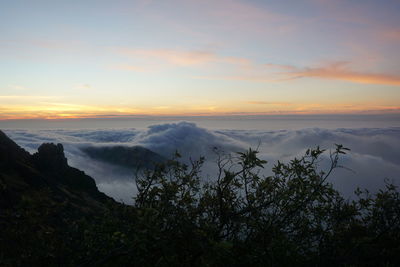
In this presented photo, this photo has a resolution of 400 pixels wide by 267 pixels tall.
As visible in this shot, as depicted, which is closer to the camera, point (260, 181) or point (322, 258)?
point (322, 258)

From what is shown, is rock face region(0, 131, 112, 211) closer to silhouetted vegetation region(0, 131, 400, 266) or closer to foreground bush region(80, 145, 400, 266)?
silhouetted vegetation region(0, 131, 400, 266)

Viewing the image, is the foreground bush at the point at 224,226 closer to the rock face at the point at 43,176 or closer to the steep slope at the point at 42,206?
the steep slope at the point at 42,206

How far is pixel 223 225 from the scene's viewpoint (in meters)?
5.80

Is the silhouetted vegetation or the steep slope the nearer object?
the silhouetted vegetation

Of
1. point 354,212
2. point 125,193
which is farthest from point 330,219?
point 125,193

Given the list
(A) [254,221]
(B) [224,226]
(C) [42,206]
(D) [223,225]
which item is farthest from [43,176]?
(A) [254,221]

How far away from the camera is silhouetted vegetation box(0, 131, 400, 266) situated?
5094mm

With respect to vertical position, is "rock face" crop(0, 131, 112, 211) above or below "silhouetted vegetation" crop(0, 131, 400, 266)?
below

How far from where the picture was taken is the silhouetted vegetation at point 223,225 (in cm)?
509

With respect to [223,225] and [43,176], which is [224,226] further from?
[43,176]

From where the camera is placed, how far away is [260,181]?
6852mm

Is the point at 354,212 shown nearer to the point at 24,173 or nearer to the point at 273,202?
the point at 273,202

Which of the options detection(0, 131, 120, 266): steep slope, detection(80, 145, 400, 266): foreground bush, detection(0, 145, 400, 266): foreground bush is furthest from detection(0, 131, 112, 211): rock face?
detection(80, 145, 400, 266): foreground bush

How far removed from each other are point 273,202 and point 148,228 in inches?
116
